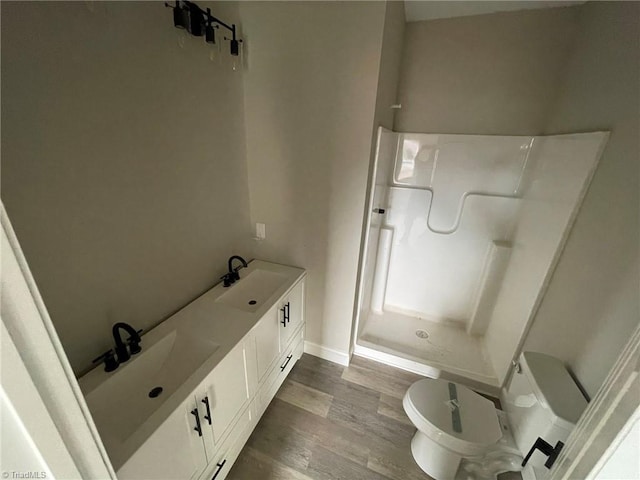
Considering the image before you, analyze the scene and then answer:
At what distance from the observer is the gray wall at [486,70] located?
1572mm

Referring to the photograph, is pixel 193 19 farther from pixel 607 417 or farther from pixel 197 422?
pixel 607 417

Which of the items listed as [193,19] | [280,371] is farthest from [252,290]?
[193,19]

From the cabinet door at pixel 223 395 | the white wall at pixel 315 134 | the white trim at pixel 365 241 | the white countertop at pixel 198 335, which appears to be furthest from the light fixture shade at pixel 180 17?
the cabinet door at pixel 223 395

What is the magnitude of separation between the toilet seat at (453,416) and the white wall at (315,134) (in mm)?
622

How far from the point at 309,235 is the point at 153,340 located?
1.01m

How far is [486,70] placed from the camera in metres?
1.72

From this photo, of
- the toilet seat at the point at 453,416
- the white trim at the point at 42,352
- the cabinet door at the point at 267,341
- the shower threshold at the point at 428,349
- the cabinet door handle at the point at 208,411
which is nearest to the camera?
the white trim at the point at 42,352

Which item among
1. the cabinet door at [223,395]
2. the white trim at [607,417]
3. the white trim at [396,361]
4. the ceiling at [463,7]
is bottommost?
the white trim at [396,361]

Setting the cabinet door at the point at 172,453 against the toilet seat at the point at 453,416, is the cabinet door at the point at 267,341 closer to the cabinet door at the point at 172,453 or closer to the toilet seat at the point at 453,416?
the cabinet door at the point at 172,453

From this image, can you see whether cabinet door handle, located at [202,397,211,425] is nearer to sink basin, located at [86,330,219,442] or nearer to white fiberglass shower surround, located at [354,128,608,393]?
sink basin, located at [86,330,219,442]

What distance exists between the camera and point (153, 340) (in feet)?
3.58

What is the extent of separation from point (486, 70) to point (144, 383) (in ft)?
8.76

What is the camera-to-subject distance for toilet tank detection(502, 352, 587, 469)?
101 centimetres

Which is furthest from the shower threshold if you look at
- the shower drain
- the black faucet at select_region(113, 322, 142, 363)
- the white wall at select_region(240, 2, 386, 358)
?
the black faucet at select_region(113, 322, 142, 363)
